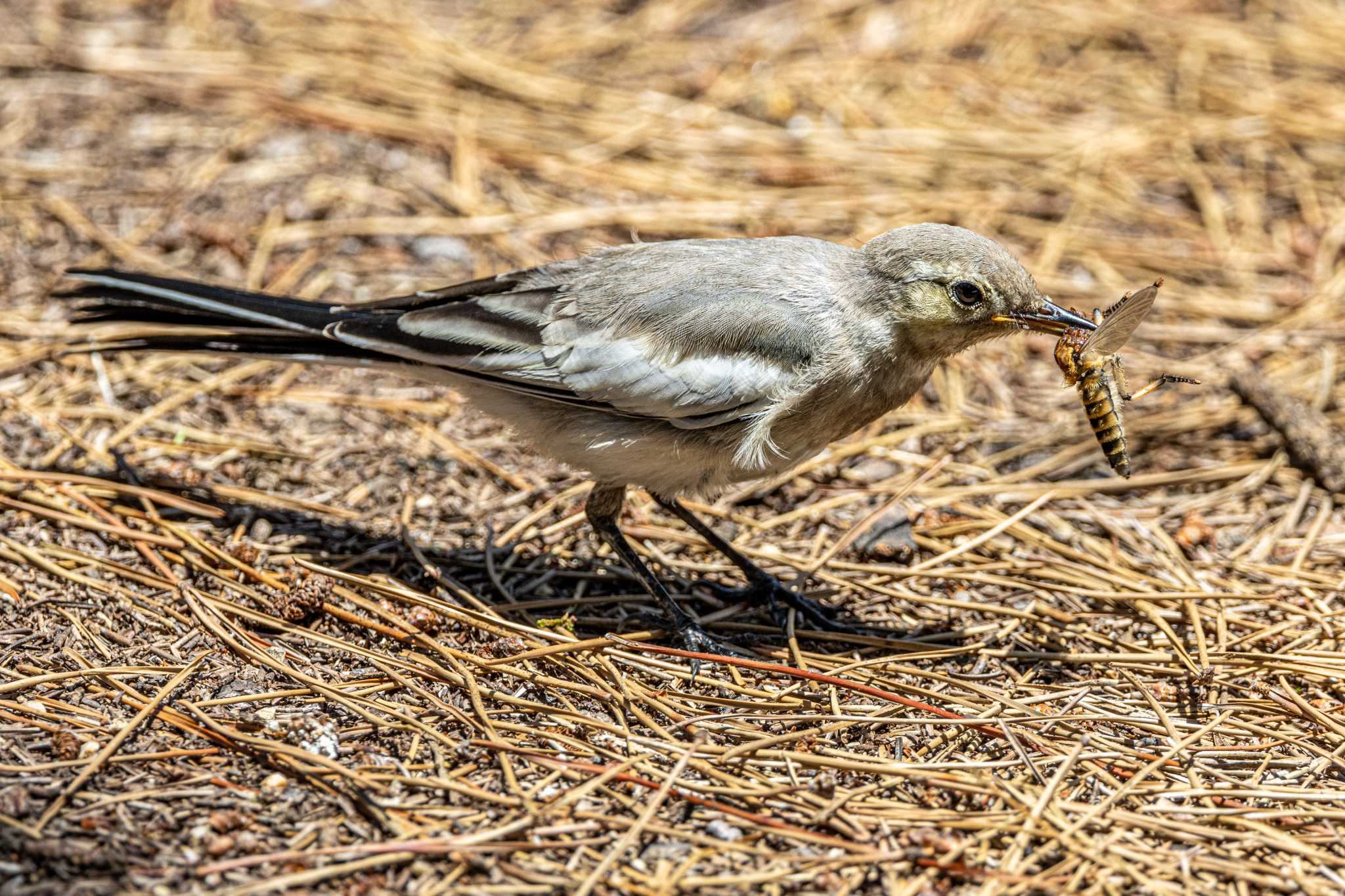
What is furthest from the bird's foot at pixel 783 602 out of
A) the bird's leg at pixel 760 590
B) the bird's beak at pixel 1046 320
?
the bird's beak at pixel 1046 320

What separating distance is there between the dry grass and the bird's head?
3.29 feet

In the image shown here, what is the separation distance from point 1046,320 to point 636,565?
5.45 feet

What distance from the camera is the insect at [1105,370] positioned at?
395cm

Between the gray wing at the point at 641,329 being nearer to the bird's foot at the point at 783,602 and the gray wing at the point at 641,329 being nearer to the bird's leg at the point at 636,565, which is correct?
the bird's leg at the point at 636,565

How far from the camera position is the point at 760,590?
4.53 metres

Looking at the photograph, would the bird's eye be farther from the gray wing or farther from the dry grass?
the dry grass

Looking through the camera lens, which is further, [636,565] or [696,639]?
[636,565]

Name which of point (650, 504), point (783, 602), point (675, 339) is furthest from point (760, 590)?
point (675, 339)

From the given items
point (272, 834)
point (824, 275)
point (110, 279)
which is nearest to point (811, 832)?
point (272, 834)

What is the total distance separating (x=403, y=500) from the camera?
4.87 metres

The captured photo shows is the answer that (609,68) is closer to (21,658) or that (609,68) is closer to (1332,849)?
(21,658)

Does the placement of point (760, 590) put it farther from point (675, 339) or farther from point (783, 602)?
point (675, 339)

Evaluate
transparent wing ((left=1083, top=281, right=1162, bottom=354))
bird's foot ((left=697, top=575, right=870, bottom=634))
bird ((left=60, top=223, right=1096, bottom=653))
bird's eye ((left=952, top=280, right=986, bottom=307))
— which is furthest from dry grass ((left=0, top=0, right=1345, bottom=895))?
bird's eye ((left=952, top=280, right=986, bottom=307))

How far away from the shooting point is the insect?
3945 mm
